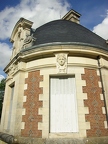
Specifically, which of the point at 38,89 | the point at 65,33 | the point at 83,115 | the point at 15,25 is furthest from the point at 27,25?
the point at 83,115

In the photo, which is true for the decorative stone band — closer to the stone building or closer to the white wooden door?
the stone building

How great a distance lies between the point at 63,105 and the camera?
4957 mm

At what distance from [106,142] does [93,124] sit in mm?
741

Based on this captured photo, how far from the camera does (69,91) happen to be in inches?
203

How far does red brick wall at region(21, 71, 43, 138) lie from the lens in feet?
15.3

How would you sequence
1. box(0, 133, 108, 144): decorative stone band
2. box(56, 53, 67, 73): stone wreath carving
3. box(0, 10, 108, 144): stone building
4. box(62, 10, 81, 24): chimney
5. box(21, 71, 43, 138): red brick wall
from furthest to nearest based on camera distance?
box(62, 10, 81, 24): chimney → box(56, 53, 67, 73): stone wreath carving → box(21, 71, 43, 138): red brick wall → box(0, 10, 108, 144): stone building → box(0, 133, 108, 144): decorative stone band

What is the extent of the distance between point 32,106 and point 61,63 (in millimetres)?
2114

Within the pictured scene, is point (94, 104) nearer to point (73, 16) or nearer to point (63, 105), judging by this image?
point (63, 105)

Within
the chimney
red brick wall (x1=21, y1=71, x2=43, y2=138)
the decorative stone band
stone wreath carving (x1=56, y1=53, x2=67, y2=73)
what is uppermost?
the chimney

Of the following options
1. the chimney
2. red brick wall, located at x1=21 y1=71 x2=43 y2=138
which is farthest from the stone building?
the chimney

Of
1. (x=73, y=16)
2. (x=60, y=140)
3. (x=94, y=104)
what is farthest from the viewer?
(x=73, y=16)

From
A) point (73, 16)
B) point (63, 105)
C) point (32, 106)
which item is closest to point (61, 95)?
point (63, 105)

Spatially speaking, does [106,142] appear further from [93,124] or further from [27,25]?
[27,25]

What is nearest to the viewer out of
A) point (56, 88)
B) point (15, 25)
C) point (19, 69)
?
point (56, 88)
